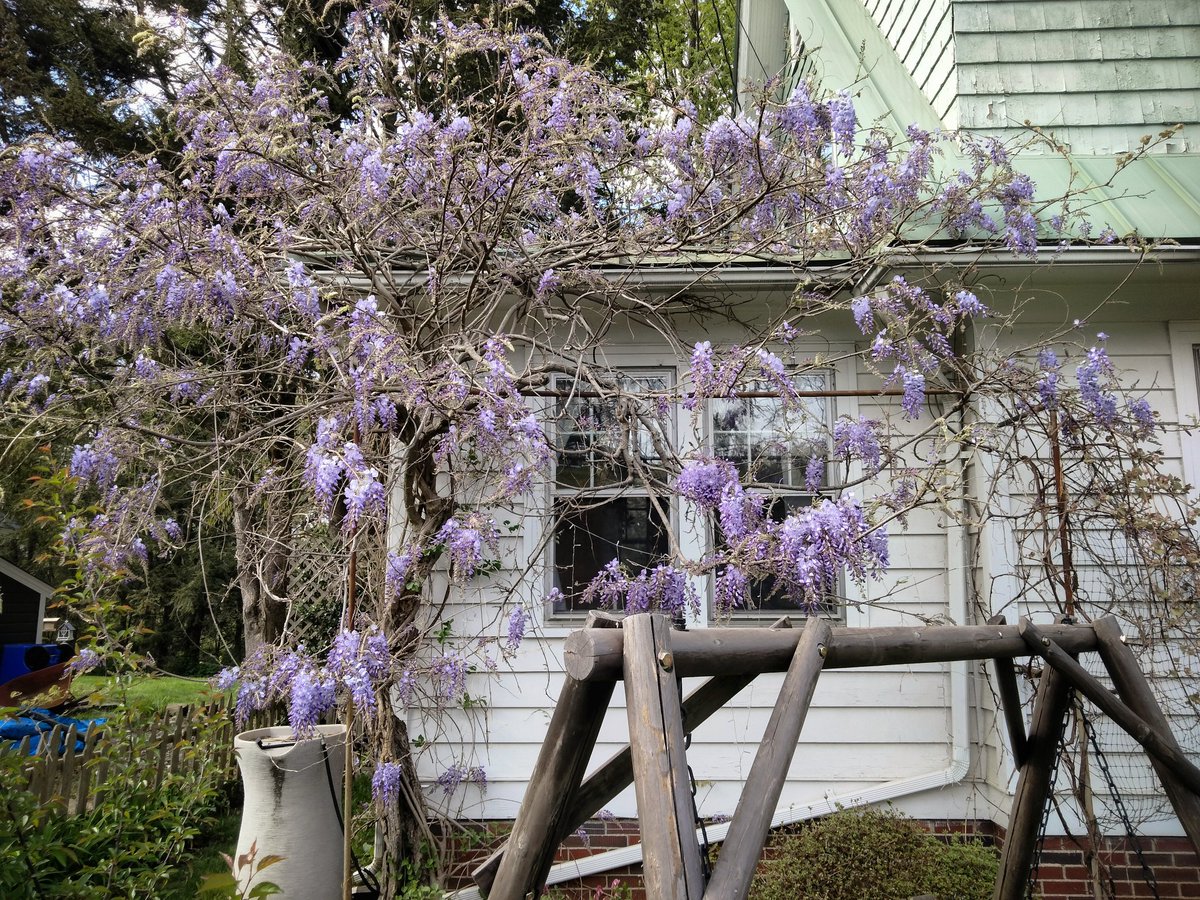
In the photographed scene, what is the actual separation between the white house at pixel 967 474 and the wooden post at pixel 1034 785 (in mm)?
1372

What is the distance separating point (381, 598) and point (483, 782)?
155 cm

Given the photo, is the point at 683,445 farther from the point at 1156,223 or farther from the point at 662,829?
the point at 662,829

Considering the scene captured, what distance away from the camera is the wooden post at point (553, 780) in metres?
2.27

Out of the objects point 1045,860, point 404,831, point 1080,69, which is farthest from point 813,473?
point 1080,69

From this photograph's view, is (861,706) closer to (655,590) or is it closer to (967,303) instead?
(655,590)

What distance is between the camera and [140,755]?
17.8 ft

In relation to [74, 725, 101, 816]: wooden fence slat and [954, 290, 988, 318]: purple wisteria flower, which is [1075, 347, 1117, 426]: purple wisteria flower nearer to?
[954, 290, 988, 318]: purple wisteria flower

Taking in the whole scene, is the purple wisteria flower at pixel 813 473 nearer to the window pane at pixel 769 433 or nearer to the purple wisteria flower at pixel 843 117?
the window pane at pixel 769 433

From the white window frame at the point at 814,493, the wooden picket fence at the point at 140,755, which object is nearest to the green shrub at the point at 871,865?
the white window frame at the point at 814,493

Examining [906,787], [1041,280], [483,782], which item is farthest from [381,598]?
[1041,280]

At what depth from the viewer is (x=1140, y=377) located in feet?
16.7

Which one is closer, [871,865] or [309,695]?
[309,695]

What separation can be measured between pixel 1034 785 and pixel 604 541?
282 cm

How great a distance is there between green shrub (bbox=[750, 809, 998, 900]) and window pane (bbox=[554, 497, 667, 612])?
6.09ft
